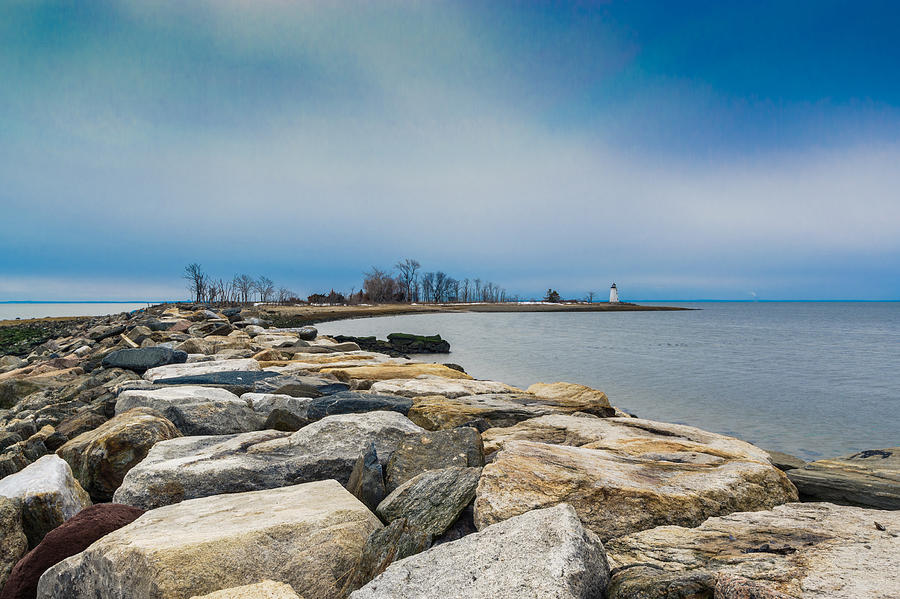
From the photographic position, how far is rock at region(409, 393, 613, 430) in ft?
15.8

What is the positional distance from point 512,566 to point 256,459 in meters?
2.34

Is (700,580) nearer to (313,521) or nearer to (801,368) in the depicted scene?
(313,521)

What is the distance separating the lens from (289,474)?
A: 3432 millimetres

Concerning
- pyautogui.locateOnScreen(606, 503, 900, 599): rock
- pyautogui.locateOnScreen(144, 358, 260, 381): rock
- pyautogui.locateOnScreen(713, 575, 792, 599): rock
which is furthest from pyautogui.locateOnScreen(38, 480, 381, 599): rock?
pyautogui.locateOnScreen(144, 358, 260, 381): rock

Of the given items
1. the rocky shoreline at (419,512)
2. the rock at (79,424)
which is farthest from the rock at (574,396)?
the rock at (79,424)

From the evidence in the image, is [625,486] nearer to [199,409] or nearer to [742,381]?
[199,409]

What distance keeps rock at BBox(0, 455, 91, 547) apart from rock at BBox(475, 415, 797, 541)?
9.07 ft

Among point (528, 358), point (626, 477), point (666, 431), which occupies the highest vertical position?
point (626, 477)

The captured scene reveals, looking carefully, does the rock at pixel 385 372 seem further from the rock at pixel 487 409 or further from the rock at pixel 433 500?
the rock at pixel 433 500

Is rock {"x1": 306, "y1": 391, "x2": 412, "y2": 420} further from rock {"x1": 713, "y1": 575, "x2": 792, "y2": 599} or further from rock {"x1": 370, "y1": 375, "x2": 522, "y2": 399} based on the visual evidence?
rock {"x1": 713, "y1": 575, "x2": 792, "y2": 599}

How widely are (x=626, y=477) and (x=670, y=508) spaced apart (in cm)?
31

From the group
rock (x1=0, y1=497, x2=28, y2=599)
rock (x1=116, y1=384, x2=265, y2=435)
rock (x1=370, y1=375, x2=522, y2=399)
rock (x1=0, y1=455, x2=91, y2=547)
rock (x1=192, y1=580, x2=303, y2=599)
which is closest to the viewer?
rock (x1=192, y1=580, x2=303, y2=599)

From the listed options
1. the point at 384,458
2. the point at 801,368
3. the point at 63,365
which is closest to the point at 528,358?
the point at 801,368

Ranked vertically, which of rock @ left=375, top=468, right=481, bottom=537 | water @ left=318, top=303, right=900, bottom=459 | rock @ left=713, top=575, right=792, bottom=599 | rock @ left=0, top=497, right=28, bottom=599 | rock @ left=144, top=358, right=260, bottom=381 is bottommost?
water @ left=318, top=303, right=900, bottom=459
